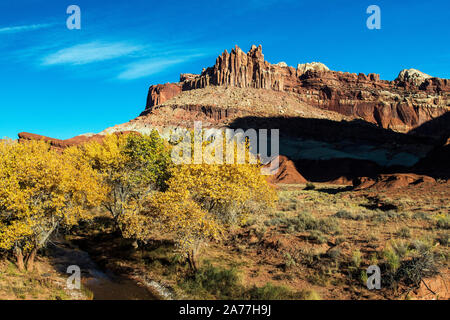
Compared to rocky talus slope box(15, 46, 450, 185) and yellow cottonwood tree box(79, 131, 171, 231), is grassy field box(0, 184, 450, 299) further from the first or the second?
rocky talus slope box(15, 46, 450, 185)

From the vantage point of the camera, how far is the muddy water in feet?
48.4

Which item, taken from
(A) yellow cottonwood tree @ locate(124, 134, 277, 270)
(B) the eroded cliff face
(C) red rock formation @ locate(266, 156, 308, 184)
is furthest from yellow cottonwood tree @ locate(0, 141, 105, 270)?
(B) the eroded cliff face

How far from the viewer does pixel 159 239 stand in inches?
887

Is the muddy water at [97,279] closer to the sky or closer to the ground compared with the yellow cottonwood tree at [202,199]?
closer to the ground

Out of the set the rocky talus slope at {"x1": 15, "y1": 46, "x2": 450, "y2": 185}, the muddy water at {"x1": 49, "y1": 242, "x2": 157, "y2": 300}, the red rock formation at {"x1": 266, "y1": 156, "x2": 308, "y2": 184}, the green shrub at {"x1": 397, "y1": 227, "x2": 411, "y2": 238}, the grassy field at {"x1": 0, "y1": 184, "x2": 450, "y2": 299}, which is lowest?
the muddy water at {"x1": 49, "y1": 242, "x2": 157, "y2": 300}

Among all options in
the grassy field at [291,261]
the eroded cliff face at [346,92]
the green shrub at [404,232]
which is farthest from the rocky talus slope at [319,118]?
the green shrub at [404,232]

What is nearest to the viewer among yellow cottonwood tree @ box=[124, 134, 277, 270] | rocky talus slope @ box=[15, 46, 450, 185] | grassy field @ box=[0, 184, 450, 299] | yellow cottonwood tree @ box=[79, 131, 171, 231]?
grassy field @ box=[0, 184, 450, 299]

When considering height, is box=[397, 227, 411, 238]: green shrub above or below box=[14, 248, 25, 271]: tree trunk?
above

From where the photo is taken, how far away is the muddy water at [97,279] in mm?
14742

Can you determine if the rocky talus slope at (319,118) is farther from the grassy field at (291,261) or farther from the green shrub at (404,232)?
the green shrub at (404,232)

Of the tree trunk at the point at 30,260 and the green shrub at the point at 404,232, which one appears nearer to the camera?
the tree trunk at the point at 30,260

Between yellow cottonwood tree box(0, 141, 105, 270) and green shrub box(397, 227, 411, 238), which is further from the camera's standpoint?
green shrub box(397, 227, 411, 238)
